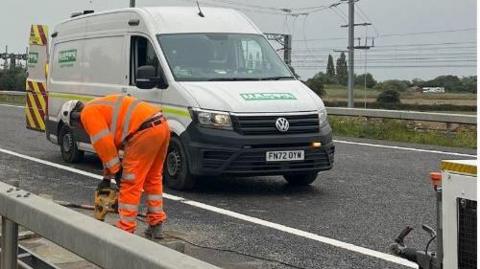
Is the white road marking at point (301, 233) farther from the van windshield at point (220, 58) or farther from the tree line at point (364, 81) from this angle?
the tree line at point (364, 81)

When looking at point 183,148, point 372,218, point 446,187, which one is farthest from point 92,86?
point 446,187

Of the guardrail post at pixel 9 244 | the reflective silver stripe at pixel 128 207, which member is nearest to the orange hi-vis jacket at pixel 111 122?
the reflective silver stripe at pixel 128 207

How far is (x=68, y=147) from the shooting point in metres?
11.1

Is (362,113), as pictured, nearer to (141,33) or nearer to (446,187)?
(141,33)

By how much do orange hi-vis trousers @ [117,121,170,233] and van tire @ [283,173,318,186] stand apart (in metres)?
3.32

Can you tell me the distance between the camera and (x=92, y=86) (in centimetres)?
1038

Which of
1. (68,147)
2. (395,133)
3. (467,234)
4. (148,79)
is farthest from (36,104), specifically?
(467,234)

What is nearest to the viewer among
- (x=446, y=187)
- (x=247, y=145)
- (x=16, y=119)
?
(x=446, y=187)

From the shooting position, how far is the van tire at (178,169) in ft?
27.1

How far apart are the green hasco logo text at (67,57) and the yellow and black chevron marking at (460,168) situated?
9.15m

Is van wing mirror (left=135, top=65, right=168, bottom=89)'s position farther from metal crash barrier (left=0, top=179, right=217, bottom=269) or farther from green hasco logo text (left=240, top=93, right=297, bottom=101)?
metal crash barrier (left=0, top=179, right=217, bottom=269)

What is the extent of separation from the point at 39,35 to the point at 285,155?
7.95 meters

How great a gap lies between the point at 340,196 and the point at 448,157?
4.53m

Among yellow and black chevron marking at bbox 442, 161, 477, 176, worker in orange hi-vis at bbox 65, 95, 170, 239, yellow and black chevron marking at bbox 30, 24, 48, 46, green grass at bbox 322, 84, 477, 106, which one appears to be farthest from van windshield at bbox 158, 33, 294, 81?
green grass at bbox 322, 84, 477, 106
